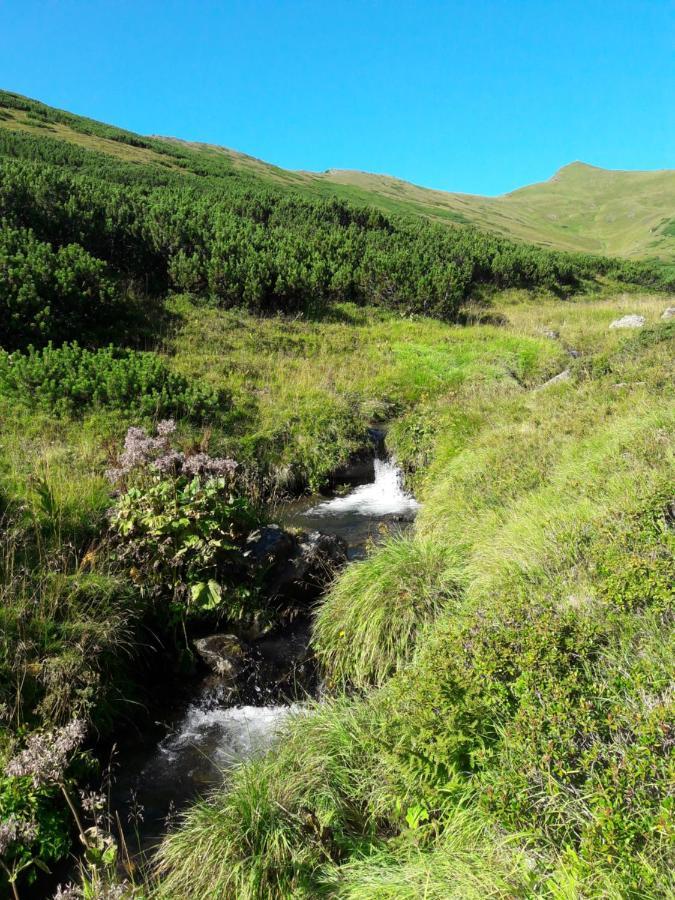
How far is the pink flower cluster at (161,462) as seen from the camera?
662cm

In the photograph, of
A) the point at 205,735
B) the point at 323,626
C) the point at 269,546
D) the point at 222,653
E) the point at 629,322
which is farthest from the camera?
the point at 629,322

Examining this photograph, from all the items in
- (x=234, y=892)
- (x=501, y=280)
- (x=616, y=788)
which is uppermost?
(x=501, y=280)

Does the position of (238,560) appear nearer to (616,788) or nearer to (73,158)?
(616,788)

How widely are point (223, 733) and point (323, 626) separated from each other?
1525mm

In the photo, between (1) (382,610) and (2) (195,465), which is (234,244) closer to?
(2) (195,465)

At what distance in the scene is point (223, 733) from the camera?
5152 millimetres

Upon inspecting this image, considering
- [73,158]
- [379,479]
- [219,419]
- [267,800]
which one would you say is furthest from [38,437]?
[73,158]

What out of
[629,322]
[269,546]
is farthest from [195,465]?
[629,322]

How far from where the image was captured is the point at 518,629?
3.67 m

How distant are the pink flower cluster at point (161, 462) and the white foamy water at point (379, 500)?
398 centimetres

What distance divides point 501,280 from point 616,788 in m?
34.5

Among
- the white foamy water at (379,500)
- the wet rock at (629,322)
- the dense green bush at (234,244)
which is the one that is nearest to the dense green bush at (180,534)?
the white foamy water at (379,500)

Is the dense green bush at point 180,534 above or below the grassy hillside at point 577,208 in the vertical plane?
below

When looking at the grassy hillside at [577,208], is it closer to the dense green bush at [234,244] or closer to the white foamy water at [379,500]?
the dense green bush at [234,244]
